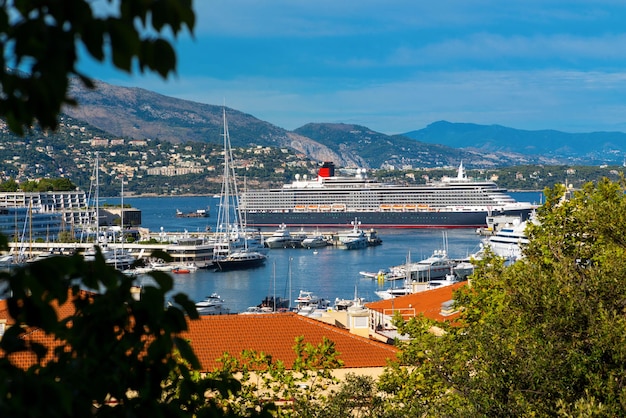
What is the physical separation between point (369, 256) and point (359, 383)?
181 ft

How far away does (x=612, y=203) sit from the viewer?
1062cm

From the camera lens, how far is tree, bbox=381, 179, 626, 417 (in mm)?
7234

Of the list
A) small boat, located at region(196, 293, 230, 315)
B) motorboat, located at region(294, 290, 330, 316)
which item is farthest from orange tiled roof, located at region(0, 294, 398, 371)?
motorboat, located at region(294, 290, 330, 316)

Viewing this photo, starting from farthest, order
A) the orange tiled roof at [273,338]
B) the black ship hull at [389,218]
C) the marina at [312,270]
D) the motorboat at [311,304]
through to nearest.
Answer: the black ship hull at [389,218], the marina at [312,270], the motorboat at [311,304], the orange tiled roof at [273,338]

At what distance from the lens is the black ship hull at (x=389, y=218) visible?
8950 cm

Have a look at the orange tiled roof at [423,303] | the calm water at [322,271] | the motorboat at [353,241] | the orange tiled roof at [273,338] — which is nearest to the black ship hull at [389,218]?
the calm water at [322,271]

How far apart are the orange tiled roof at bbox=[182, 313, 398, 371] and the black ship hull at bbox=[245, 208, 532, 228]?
7591cm

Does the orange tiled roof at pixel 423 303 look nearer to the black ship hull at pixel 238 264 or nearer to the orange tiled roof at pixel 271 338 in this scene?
the orange tiled roof at pixel 271 338

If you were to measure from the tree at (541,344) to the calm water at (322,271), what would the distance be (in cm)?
2741

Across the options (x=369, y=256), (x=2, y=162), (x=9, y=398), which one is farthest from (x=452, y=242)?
(x=2, y=162)

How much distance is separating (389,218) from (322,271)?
127ft

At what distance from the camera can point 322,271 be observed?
179 feet

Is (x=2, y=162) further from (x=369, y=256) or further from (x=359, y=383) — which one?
(x=359, y=383)

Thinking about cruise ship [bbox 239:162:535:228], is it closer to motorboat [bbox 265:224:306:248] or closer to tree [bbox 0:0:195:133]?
motorboat [bbox 265:224:306:248]
